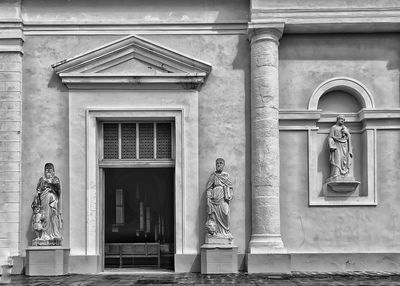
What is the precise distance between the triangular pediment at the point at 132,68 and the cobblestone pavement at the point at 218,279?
4.21 meters

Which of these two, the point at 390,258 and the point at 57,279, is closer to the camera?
the point at 57,279

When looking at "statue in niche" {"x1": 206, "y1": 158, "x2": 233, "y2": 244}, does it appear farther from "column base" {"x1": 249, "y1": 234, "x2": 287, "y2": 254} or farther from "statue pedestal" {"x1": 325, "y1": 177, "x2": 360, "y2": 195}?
"statue pedestal" {"x1": 325, "y1": 177, "x2": 360, "y2": 195}

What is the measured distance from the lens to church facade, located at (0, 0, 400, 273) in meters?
16.6

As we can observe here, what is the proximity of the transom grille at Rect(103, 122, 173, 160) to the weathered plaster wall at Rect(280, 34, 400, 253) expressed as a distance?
2636mm

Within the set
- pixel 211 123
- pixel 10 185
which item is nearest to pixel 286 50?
pixel 211 123

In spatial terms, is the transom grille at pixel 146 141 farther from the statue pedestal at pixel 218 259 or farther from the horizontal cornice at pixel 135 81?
the statue pedestal at pixel 218 259

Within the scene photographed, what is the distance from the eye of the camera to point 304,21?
16.7 meters

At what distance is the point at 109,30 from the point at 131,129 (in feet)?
7.54

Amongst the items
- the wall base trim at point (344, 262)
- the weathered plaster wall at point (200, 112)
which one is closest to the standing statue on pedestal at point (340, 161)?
the wall base trim at point (344, 262)

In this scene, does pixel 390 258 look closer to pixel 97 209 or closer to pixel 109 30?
pixel 97 209

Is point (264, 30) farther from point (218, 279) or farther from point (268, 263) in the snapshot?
point (218, 279)

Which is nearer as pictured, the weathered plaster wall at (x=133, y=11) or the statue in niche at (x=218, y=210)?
the statue in niche at (x=218, y=210)

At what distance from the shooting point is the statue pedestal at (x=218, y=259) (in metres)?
16.1

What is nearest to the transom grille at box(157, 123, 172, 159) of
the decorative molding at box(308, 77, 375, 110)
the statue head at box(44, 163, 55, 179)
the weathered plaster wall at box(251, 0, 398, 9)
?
the statue head at box(44, 163, 55, 179)
